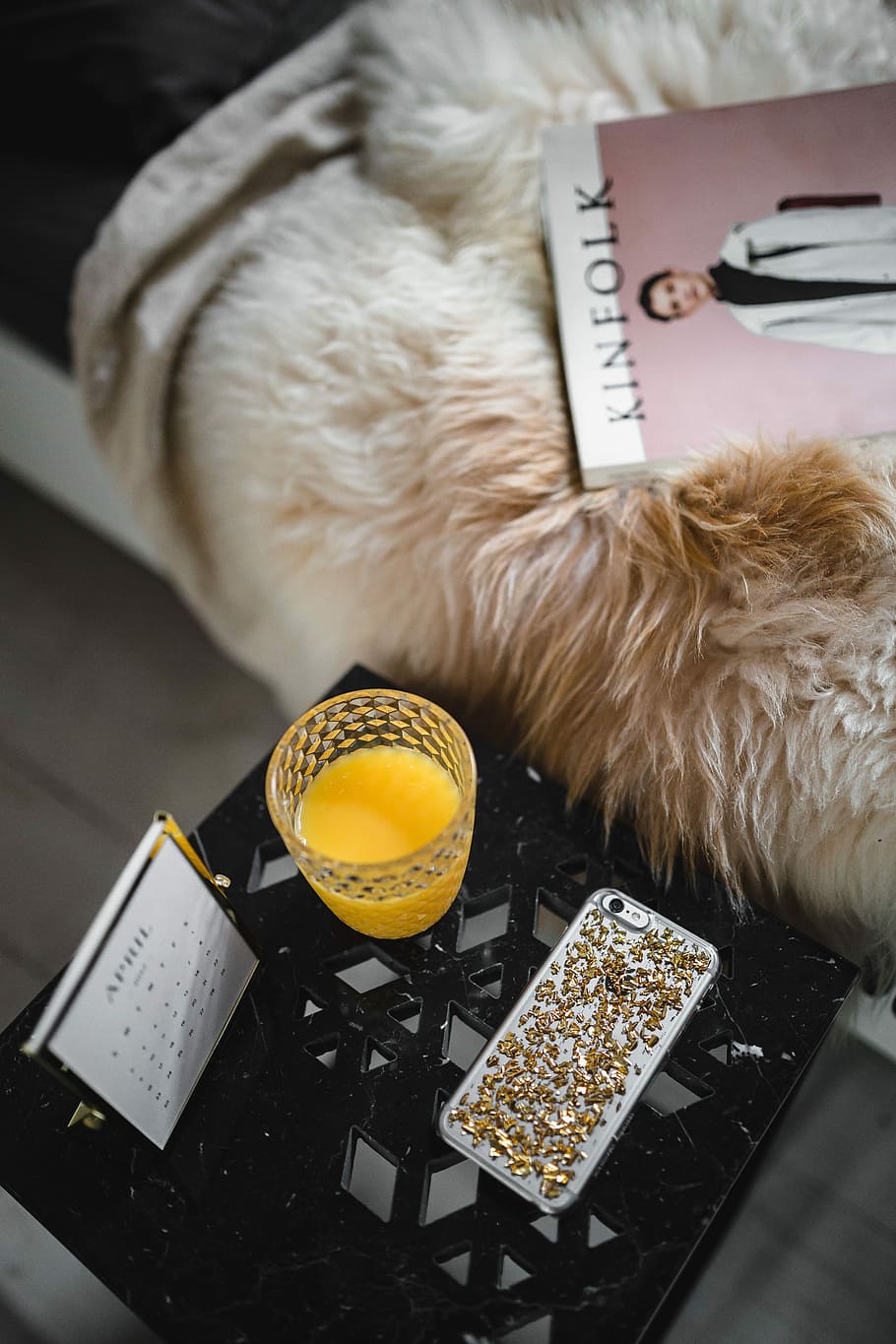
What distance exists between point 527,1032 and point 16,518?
0.98 m

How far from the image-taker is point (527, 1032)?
0.44m

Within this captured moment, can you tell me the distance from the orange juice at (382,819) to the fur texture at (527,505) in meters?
0.09

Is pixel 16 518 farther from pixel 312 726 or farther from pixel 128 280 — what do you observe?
pixel 312 726

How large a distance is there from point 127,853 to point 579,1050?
0.62 metres

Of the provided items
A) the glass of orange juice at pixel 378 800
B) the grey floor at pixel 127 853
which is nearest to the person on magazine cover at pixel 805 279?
the glass of orange juice at pixel 378 800

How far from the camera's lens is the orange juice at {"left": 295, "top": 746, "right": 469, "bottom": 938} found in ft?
1.53

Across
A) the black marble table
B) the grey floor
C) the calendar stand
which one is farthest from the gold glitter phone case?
the grey floor

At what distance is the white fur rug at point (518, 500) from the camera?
0.50m

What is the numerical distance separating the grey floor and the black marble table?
221mm

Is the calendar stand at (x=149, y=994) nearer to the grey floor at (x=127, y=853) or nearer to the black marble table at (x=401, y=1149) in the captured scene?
the black marble table at (x=401, y=1149)

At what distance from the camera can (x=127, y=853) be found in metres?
0.93

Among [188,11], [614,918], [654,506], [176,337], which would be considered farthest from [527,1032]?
[188,11]

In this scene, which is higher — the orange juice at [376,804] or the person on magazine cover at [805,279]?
the person on magazine cover at [805,279]

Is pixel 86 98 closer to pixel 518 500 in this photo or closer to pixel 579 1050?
pixel 518 500
